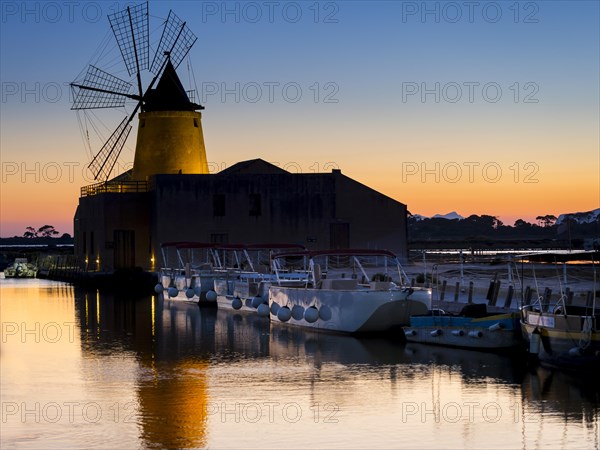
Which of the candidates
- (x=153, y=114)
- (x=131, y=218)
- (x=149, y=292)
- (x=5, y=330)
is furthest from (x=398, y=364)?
(x=153, y=114)

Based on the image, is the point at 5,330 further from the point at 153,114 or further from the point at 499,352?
the point at 153,114

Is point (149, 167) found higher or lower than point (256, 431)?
higher

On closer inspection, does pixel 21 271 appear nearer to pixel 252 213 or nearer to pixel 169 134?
pixel 169 134

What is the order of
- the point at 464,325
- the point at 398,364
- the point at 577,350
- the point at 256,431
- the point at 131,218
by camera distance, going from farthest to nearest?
the point at 131,218 < the point at 464,325 < the point at 398,364 < the point at 577,350 < the point at 256,431

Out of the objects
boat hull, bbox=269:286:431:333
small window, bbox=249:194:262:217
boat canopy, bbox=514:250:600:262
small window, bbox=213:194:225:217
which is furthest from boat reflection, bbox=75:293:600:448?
small window, bbox=249:194:262:217

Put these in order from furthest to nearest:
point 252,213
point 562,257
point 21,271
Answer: point 21,271
point 252,213
point 562,257

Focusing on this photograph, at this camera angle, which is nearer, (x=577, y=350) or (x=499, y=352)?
(x=577, y=350)

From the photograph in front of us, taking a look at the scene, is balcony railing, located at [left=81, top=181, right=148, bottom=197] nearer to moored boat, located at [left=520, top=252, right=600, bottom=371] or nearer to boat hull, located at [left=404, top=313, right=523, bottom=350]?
boat hull, located at [left=404, top=313, right=523, bottom=350]

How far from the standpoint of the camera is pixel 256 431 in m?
18.0

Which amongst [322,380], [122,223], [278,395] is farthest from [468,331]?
[122,223]

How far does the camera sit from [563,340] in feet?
76.3

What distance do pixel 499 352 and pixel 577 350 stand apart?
12.6ft

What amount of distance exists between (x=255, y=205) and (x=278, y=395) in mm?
42123

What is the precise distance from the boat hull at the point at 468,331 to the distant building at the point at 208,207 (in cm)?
3423
